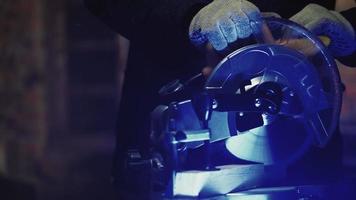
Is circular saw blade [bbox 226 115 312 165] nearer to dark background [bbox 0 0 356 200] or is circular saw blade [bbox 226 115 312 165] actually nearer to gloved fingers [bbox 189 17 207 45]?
gloved fingers [bbox 189 17 207 45]

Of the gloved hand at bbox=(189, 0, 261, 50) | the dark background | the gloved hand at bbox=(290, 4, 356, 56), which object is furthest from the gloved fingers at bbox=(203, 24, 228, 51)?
the dark background

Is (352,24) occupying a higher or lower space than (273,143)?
higher

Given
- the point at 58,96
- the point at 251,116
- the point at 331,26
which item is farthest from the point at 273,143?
the point at 58,96

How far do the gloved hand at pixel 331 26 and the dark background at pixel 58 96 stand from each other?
0.94m

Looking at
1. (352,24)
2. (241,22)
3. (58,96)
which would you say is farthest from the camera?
(58,96)

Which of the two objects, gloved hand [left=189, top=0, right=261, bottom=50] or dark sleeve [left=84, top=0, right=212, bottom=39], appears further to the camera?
dark sleeve [left=84, top=0, right=212, bottom=39]

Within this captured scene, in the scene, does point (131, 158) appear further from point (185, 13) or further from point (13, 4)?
point (13, 4)

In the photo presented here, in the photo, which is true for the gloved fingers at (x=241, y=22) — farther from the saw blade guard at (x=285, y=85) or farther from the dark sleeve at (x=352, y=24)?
the dark sleeve at (x=352, y=24)

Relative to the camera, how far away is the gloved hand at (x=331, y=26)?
0.64 meters

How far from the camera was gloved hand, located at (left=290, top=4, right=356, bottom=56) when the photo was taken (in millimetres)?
637

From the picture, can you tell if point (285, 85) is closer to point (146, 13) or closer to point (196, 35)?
point (196, 35)

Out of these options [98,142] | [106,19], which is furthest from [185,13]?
[98,142]

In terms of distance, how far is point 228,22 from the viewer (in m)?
0.56

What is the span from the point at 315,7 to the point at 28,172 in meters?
1.25
